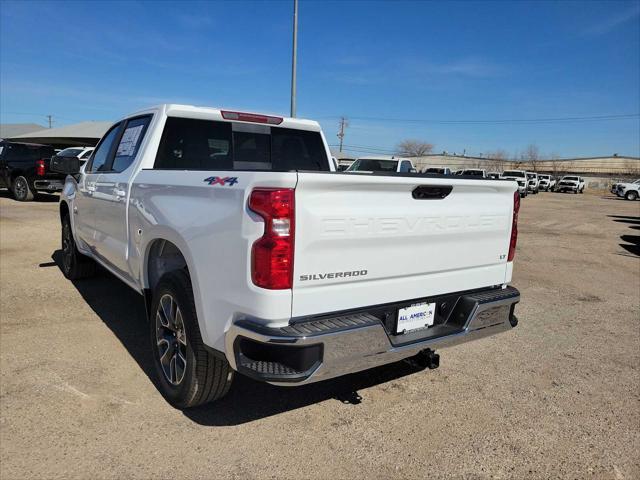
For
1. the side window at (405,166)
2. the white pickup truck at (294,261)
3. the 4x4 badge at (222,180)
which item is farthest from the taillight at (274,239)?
the side window at (405,166)

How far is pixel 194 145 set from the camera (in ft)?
13.6

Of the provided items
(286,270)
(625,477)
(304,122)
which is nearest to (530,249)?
(304,122)

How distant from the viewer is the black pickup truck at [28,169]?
16.5m

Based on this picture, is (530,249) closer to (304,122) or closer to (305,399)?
(304,122)

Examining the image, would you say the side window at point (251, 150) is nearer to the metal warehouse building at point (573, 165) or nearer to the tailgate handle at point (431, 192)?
the tailgate handle at point (431, 192)

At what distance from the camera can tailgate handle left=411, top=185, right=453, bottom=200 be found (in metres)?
2.81

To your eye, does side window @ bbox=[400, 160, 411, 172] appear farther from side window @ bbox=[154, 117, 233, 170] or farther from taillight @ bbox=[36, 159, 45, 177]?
side window @ bbox=[154, 117, 233, 170]

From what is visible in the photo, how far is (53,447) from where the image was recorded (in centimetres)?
273

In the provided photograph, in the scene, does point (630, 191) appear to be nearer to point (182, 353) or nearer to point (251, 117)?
point (251, 117)

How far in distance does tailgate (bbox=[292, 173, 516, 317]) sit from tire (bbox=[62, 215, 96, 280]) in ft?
15.2

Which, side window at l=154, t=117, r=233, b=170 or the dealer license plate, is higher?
side window at l=154, t=117, r=233, b=170

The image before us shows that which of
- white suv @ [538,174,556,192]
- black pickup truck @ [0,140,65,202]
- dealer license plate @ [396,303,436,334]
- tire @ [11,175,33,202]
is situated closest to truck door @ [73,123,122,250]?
dealer license plate @ [396,303,436,334]

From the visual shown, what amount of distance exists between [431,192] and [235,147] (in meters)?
2.16

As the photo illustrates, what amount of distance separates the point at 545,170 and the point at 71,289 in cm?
10025
